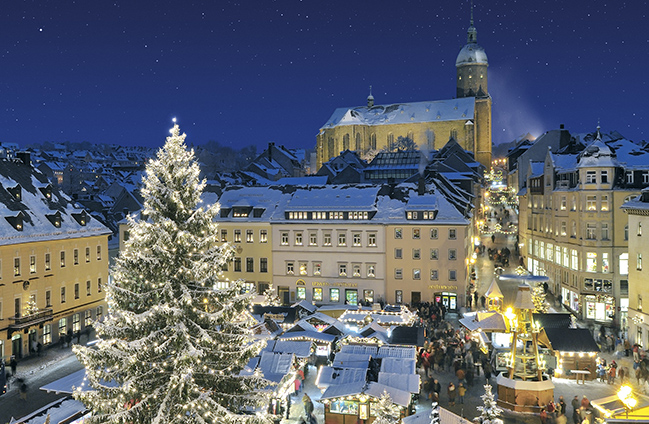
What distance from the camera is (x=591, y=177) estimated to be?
1692 inches

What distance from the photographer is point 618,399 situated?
707 inches

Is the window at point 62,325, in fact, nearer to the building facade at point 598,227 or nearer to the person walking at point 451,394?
the person walking at point 451,394

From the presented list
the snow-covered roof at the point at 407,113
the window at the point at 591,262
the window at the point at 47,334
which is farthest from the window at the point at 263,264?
the snow-covered roof at the point at 407,113

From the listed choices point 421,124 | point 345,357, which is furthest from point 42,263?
point 421,124

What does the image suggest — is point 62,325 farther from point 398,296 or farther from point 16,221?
point 398,296

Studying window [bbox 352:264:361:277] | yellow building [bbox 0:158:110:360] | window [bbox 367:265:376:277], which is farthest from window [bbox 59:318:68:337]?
window [bbox 367:265:376:277]

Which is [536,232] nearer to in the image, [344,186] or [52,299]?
[344,186]

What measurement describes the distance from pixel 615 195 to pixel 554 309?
10.7 metres

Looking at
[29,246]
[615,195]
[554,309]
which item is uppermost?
[615,195]

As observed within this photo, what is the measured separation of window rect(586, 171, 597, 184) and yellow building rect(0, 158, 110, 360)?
129 ft

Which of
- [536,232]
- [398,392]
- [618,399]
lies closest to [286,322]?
[398,392]

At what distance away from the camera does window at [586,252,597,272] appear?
42.7m

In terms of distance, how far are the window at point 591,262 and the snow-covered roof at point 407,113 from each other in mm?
81841

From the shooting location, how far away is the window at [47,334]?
36406mm
